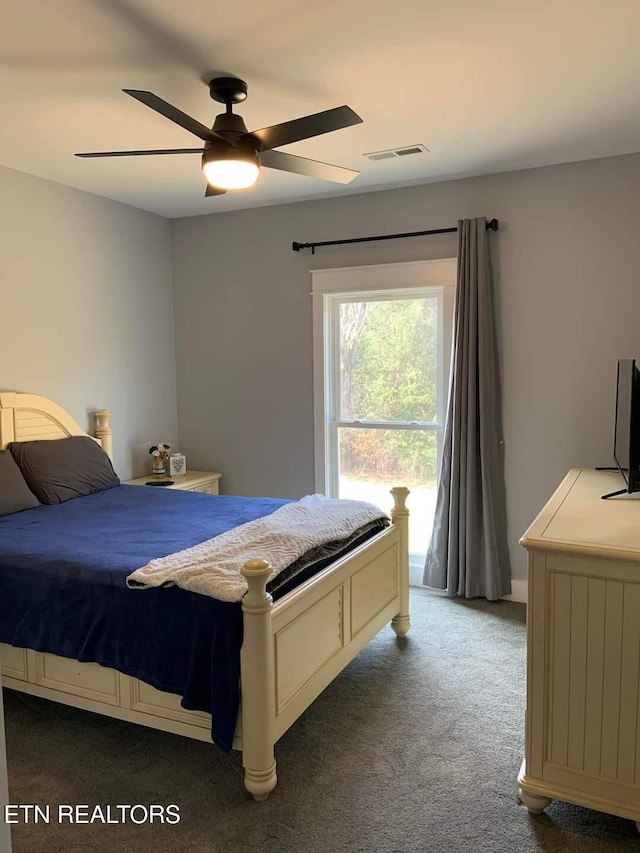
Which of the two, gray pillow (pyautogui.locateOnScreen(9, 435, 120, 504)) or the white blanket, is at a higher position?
gray pillow (pyautogui.locateOnScreen(9, 435, 120, 504))

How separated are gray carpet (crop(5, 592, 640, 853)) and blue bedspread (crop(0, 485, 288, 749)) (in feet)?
0.98

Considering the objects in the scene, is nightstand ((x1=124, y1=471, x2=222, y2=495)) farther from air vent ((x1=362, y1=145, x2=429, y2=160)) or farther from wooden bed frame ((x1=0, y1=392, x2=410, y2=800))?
air vent ((x1=362, y1=145, x2=429, y2=160))

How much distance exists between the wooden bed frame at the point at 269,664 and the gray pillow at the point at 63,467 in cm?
107

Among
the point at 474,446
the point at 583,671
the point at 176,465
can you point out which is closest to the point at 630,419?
the point at 583,671

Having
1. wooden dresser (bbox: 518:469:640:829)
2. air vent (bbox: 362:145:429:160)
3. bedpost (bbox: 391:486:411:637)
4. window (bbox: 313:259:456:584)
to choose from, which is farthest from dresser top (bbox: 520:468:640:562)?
air vent (bbox: 362:145:429:160)

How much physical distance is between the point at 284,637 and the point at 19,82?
2364 mm

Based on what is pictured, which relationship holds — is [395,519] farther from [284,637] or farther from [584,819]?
[584,819]

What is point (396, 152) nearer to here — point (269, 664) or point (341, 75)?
point (341, 75)

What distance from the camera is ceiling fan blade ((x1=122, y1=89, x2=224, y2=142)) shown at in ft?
6.70

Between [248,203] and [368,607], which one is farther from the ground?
[248,203]

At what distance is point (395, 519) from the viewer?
336 cm

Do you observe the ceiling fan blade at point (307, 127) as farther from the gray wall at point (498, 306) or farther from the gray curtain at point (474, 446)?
the gray wall at point (498, 306)

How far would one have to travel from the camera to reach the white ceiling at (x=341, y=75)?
211cm

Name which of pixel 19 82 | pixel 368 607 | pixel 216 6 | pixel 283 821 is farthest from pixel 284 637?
pixel 19 82
